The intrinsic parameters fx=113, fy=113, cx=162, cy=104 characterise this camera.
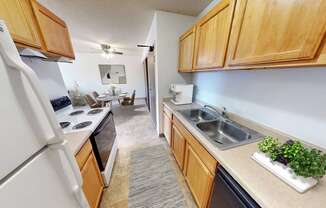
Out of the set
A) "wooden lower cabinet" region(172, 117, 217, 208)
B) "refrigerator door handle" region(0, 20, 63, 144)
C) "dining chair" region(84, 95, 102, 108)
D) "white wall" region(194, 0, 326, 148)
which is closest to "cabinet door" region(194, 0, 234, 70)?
"white wall" region(194, 0, 326, 148)

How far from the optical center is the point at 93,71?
19.2 ft

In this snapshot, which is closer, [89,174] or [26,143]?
[26,143]

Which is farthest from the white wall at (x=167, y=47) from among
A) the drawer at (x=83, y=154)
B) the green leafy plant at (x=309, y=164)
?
the green leafy plant at (x=309, y=164)

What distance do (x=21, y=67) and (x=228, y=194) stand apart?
1.29 meters

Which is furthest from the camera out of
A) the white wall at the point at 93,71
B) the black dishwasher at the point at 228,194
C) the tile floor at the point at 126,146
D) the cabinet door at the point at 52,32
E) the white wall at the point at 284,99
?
the white wall at the point at 93,71

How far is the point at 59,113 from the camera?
5.82ft

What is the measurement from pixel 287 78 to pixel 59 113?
282 cm

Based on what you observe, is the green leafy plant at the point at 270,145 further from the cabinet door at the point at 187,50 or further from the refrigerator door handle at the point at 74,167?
the cabinet door at the point at 187,50

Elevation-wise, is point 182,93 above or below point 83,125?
above

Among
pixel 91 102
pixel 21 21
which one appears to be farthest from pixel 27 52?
pixel 91 102

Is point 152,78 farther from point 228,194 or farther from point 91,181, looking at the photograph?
point 228,194

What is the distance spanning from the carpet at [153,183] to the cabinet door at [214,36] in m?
1.62

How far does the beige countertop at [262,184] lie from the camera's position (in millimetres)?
539

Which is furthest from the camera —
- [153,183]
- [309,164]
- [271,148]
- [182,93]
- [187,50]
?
[182,93]
